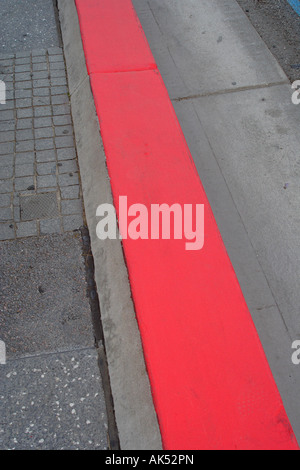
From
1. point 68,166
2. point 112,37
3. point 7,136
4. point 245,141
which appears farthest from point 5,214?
point 112,37

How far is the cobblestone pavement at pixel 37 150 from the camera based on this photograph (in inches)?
144

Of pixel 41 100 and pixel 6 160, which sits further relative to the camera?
pixel 41 100

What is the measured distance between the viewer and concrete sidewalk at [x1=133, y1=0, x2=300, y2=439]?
3.21 m

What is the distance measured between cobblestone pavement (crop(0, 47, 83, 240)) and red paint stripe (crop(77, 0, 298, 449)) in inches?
19.6

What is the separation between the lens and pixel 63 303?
125 inches

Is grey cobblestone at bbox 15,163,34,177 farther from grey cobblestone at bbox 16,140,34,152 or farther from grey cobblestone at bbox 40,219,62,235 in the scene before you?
grey cobblestone at bbox 40,219,62,235

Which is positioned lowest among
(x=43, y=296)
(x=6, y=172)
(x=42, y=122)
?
(x=43, y=296)

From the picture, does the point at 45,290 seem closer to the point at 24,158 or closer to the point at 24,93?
the point at 24,158

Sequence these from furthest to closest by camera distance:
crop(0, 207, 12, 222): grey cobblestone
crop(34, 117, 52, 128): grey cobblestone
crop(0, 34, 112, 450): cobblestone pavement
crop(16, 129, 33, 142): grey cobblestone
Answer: crop(34, 117, 52, 128): grey cobblestone < crop(16, 129, 33, 142): grey cobblestone < crop(0, 207, 12, 222): grey cobblestone < crop(0, 34, 112, 450): cobblestone pavement

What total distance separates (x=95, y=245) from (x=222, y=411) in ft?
5.06

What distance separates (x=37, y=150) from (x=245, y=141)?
198 cm

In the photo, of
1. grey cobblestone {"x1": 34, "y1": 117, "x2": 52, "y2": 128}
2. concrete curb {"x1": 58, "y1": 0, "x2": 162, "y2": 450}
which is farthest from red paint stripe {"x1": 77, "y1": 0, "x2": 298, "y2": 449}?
grey cobblestone {"x1": 34, "y1": 117, "x2": 52, "y2": 128}

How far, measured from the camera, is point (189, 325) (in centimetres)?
279
